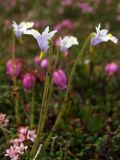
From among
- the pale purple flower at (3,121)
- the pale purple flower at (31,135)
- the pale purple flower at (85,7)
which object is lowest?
the pale purple flower at (31,135)

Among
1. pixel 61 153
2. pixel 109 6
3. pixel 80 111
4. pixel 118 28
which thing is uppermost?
pixel 109 6

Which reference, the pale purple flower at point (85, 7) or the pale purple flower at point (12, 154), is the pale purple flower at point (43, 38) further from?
the pale purple flower at point (85, 7)

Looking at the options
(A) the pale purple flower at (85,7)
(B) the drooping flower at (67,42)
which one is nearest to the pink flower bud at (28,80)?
(B) the drooping flower at (67,42)

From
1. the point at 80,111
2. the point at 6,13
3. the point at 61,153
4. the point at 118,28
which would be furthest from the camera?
the point at 6,13

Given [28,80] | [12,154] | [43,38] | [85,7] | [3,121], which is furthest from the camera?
[85,7]

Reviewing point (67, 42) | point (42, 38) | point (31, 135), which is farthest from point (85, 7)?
point (42, 38)

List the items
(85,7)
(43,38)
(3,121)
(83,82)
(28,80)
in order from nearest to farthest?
(43,38) < (28,80) < (3,121) < (83,82) < (85,7)

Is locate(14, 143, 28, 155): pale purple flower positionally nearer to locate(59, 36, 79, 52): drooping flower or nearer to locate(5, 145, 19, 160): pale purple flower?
locate(5, 145, 19, 160): pale purple flower

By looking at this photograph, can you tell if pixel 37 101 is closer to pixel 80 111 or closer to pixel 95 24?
pixel 80 111

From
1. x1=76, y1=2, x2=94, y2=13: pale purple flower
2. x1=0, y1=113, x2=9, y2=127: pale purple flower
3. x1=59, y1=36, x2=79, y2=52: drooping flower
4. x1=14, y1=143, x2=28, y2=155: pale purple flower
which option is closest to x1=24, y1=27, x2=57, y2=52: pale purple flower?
x1=59, y1=36, x2=79, y2=52: drooping flower

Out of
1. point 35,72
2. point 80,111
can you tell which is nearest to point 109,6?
point 80,111

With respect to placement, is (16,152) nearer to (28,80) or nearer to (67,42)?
(28,80)
